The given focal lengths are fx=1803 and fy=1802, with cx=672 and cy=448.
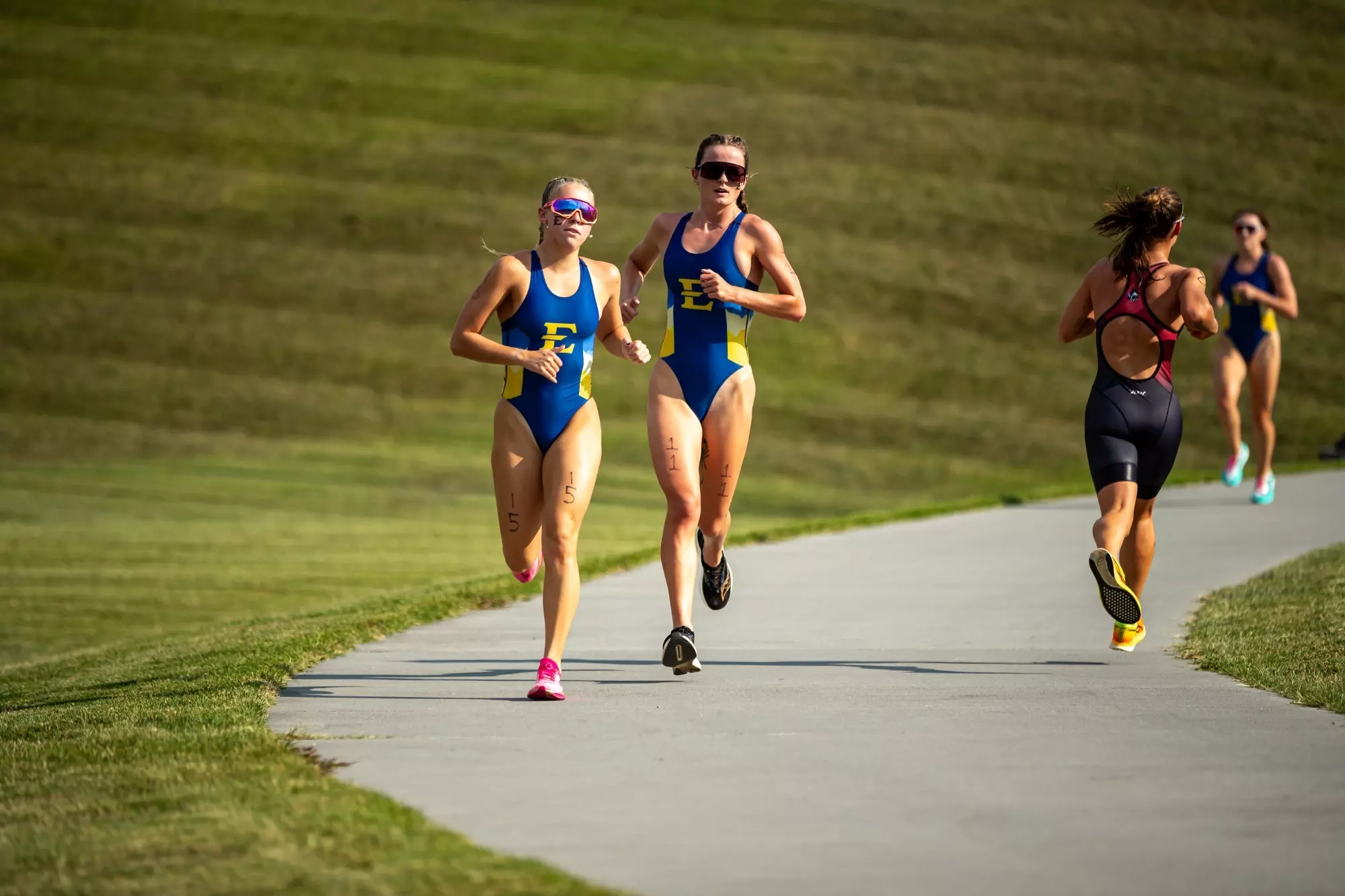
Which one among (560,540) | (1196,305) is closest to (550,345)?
(560,540)

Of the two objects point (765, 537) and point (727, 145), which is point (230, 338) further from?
point (727, 145)

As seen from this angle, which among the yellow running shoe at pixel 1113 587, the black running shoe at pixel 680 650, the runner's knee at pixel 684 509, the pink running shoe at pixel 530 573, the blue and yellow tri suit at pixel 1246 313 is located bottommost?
the black running shoe at pixel 680 650

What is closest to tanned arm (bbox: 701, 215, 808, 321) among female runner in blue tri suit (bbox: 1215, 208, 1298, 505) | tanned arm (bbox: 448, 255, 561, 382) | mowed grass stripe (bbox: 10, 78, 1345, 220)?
tanned arm (bbox: 448, 255, 561, 382)

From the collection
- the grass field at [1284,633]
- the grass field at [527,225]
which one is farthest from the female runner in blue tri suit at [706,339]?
the grass field at [527,225]

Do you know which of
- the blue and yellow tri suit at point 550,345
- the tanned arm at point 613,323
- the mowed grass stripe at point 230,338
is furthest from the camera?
the mowed grass stripe at point 230,338

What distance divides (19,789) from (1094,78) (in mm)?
35455

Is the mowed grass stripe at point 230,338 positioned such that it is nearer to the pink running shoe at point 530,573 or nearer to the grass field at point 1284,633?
the grass field at point 1284,633

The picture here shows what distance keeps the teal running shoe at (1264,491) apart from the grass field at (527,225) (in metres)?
3.86

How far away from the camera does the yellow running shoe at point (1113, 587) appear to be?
25.7ft

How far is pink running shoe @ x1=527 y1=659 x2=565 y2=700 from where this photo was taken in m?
7.31

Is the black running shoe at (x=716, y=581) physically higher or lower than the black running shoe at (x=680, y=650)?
higher

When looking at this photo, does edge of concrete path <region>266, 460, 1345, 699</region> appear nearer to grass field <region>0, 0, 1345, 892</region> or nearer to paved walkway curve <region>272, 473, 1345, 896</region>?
paved walkway curve <region>272, 473, 1345, 896</region>

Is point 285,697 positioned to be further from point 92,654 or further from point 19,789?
point 92,654

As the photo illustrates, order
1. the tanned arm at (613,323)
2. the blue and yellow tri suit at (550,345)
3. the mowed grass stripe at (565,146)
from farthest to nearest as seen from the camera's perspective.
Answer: the mowed grass stripe at (565,146)
the tanned arm at (613,323)
the blue and yellow tri suit at (550,345)
